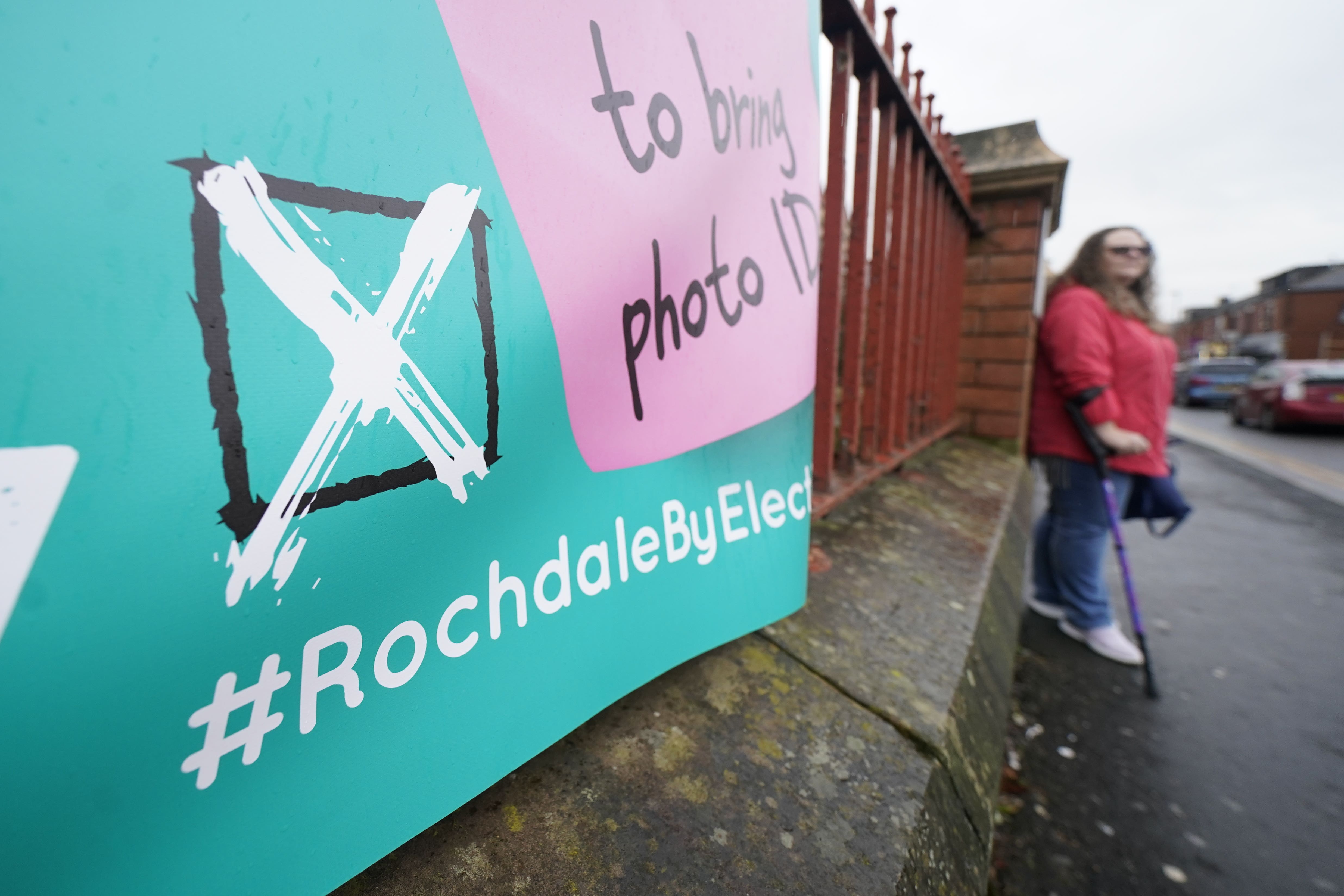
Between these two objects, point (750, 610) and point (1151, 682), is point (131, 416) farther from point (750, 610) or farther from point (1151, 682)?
point (1151, 682)

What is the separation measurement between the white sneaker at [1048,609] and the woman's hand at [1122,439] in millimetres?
864

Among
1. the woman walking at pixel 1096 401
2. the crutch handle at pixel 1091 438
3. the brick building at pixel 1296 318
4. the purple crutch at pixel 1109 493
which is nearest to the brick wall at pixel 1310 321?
the brick building at pixel 1296 318

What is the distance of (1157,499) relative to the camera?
2.55 metres

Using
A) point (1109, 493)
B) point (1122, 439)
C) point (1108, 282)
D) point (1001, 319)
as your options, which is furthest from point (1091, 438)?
point (1001, 319)

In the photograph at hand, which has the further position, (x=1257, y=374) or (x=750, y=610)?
(x=1257, y=374)

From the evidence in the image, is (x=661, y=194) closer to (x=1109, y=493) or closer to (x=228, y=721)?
(x=228, y=721)

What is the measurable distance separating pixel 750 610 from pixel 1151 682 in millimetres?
2124

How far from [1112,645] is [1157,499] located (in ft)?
2.18

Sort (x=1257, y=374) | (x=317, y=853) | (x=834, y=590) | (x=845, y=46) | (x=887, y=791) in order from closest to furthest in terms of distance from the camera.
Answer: (x=317, y=853)
(x=887, y=791)
(x=834, y=590)
(x=845, y=46)
(x=1257, y=374)

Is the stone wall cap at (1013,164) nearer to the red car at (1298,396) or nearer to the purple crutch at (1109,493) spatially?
the purple crutch at (1109,493)

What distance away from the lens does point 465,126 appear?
617 millimetres

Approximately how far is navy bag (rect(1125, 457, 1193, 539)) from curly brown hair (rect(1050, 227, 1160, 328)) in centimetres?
67

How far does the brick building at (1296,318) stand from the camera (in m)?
34.8

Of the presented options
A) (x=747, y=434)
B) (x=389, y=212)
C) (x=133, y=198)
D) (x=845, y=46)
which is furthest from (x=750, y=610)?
(x=845, y=46)
